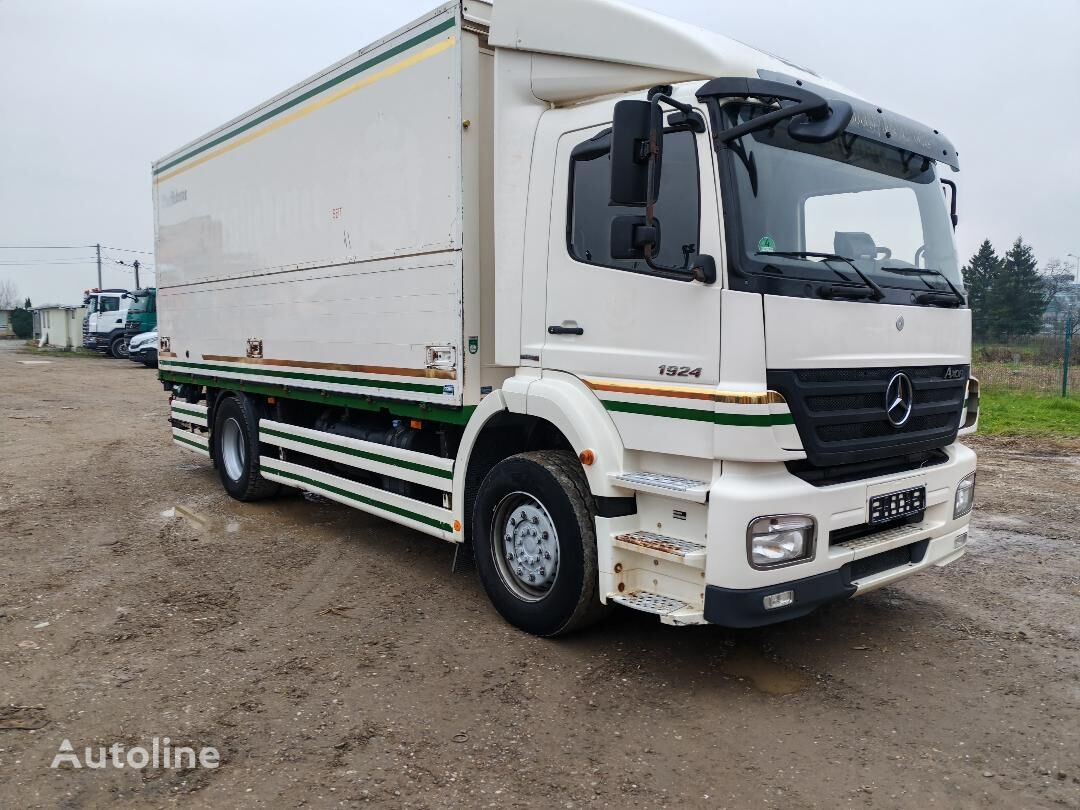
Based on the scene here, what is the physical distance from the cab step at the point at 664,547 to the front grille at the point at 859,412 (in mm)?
651

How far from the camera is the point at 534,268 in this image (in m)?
4.61

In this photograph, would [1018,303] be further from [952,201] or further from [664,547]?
[664,547]

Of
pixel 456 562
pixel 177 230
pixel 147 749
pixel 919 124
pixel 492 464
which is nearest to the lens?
pixel 147 749

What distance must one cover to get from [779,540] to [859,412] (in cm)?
75

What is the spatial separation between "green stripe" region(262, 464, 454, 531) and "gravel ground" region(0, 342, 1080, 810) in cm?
42

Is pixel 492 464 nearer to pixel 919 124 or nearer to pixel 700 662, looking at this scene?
pixel 700 662

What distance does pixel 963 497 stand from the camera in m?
4.71

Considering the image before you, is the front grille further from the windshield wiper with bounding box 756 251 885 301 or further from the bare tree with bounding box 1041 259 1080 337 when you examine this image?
the bare tree with bounding box 1041 259 1080 337

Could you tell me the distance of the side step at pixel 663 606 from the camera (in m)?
3.78

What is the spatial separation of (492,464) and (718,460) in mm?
1741

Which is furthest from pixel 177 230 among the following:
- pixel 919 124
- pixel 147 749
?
pixel 919 124

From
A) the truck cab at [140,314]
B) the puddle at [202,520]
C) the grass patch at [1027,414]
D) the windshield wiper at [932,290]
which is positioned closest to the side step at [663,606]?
the windshield wiper at [932,290]

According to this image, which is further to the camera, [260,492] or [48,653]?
[260,492]

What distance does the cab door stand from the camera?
3.78 metres
